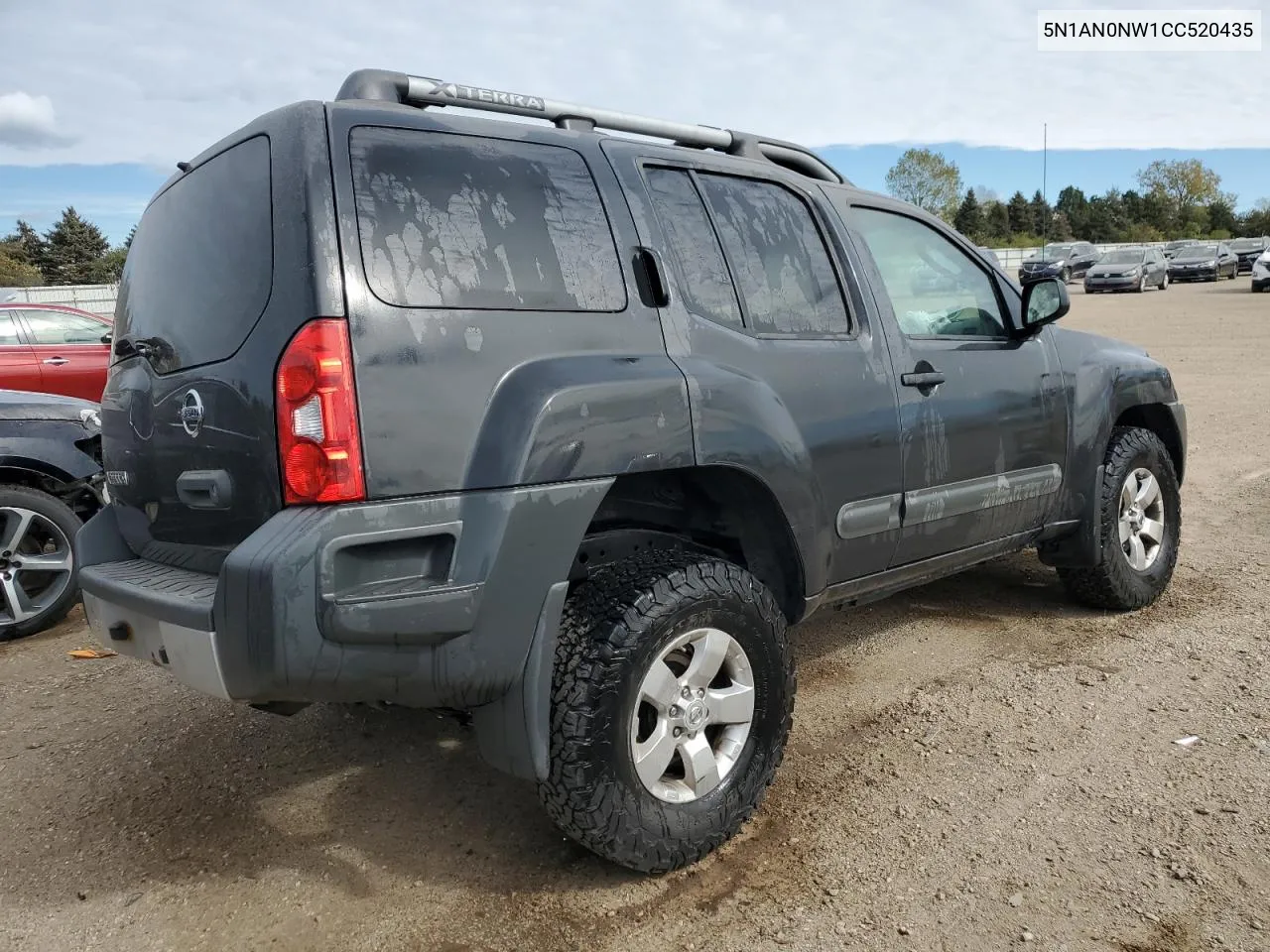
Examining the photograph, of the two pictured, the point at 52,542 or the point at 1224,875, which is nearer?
the point at 1224,875

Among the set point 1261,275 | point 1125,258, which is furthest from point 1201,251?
point 1261,275

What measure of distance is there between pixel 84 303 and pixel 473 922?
3089cm

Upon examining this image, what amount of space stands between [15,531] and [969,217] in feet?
269

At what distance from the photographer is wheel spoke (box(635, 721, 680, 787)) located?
260 centimetres

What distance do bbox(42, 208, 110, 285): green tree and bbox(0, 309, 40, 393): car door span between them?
6067cm

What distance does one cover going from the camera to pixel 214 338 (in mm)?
2510

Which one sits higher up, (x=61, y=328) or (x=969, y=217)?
(x=969, y=217)

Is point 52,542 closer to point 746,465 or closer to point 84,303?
point 746,465

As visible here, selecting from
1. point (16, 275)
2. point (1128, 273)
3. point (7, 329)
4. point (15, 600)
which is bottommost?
point (15, 600)

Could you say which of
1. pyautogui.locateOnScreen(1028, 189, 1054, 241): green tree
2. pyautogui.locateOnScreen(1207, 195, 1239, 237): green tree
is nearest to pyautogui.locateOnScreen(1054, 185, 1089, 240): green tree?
pyautogui.locateOnScreen(1028, 189, 1054, 241): green tree

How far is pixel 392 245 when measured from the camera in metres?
2.34

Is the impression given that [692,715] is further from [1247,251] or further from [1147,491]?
[1247,251]

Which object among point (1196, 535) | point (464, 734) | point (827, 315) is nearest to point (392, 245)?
point (827, 315)

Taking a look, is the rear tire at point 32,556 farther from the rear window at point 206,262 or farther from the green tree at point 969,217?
the green tree at point 969,217
